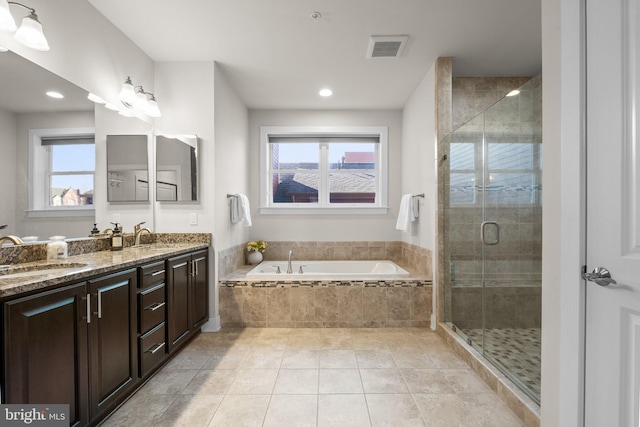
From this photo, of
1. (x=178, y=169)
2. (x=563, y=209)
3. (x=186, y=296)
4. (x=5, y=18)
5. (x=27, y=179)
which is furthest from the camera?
(x=178, y=169)

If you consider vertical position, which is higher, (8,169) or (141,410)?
(8,169)

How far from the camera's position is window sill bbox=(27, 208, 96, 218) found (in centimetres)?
179

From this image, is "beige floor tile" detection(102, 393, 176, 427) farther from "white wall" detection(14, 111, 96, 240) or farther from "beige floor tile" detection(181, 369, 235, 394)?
"white wall" detection(14, 111, 96, 240)

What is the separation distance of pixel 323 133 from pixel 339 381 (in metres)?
3.06

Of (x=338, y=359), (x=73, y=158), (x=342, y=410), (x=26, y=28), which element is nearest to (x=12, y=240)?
(x=73, y=158)

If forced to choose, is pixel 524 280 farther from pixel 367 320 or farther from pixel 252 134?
pixel 252 134

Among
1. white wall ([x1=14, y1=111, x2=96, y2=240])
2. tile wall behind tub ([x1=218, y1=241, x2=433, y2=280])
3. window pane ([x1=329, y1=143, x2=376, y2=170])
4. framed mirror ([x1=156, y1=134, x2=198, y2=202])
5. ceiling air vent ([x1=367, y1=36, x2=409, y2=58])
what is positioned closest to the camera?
white wall ([x1=14, y1=111, x2=96, y2=240])

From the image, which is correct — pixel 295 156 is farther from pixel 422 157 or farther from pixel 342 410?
pixel 342 410

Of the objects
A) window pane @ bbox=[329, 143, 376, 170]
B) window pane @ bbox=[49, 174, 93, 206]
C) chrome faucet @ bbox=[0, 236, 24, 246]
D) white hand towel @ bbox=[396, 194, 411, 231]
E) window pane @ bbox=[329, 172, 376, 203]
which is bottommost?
chrome faucet @ bbox=[0, 236, 24, 246]

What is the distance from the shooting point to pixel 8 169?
1643 mm

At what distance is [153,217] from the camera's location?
114 inches

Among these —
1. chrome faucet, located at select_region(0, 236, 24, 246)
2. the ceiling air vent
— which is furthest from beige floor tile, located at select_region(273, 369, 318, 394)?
the ceiling air vent

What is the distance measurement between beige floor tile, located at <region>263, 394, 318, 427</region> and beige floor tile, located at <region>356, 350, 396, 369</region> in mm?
564

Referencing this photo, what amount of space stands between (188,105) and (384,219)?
2.72 meters
